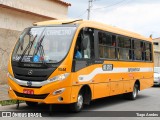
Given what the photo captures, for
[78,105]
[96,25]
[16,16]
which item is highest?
[16,16]

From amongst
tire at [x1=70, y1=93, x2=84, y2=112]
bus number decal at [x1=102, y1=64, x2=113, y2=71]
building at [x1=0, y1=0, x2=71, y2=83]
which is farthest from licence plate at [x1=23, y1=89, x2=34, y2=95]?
building at [x1=0, y1=0, x2=71, y2=83]

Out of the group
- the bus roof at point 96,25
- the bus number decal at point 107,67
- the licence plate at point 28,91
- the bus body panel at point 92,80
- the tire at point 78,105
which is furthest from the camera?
the bus number decal at point 107,67

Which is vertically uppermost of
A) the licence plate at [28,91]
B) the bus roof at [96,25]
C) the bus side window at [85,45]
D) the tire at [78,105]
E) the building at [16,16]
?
the building at [16,16]

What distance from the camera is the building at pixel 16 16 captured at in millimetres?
17391

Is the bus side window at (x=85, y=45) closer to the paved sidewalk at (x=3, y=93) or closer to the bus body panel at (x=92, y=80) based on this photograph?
the bus body panel at (x=92, y=80)

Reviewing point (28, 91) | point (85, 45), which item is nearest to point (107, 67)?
point (85, 45)

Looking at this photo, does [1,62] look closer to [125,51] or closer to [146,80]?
[125,51]

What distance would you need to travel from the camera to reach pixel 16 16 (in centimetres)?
1872

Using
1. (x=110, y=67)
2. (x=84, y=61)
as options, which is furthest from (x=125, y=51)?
(x=84, y=61)

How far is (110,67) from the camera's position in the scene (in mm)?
13398

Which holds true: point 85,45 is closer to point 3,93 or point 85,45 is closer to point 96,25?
point 96,25

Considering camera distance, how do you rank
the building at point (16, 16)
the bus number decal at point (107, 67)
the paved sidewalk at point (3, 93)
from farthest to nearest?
1. the building at point (16, 16)
2. the paved sidewalk at point (3, 93)
3. the bus number decal at point (107, 67)

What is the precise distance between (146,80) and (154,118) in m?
7.21

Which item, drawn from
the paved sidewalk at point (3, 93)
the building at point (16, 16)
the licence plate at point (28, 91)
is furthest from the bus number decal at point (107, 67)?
the building at point (16, 16)
